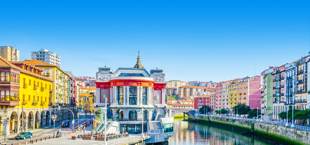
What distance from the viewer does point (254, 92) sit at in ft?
452

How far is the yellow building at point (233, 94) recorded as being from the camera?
149m

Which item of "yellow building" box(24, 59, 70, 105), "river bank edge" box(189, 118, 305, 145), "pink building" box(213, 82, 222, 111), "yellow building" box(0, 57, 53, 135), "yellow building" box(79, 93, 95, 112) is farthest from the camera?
"yellow building" box(79, 93, 95, 112)

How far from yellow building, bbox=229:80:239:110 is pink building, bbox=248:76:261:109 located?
1077cm

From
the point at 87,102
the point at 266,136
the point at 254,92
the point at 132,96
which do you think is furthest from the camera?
the point at 87,102

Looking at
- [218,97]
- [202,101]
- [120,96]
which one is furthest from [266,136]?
[202,101]

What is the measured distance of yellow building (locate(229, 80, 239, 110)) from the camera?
149000 mm

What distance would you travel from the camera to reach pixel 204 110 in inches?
6289

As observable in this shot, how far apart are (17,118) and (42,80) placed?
627 inches

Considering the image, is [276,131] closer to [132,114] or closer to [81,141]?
[132,114]

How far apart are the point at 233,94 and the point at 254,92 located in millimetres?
15492

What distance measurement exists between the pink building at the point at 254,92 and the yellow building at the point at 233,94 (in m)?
10.8

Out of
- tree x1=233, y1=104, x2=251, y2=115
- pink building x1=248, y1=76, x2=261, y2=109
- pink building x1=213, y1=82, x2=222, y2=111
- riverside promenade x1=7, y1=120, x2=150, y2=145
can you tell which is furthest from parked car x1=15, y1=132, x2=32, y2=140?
pink building x1=213, y1=82, x2=222, y2=111

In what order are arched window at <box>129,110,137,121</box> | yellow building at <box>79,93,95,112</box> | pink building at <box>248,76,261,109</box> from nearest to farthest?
arched window at <box>129,110,137,121</box> → pink building at <box>248,76,261,109</box> → yellow building at <box>79,93,95,112</box>

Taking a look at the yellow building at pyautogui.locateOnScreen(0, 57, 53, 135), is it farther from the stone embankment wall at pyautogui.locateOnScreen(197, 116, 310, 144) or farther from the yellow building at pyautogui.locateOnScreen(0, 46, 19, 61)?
the stone embankment wall at pyautogui.locateOnScreen(197, 116, 310, 144)
